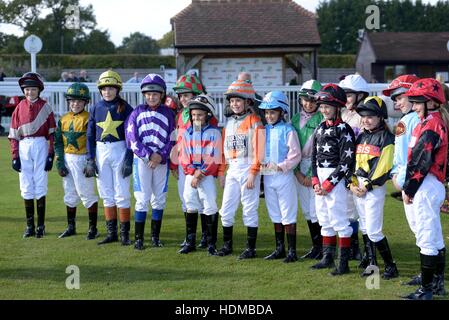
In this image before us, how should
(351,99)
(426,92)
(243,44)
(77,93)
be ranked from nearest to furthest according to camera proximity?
1. (426,92)
2. (351,99)
3. (77,93)
4. (243,44)

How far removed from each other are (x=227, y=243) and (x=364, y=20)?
52.9 m

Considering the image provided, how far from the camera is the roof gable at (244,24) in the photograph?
84.4ft

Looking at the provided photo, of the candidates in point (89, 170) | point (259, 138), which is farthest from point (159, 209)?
point (259, 138)

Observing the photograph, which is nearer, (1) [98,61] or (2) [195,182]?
(2) [195,182]

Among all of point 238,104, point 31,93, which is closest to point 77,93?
point 31,93

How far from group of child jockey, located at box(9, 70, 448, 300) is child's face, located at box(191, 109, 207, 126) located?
0.01 metres

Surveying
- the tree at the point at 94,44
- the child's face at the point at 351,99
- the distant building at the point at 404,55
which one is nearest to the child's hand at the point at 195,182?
the child's face at the point at 351,99

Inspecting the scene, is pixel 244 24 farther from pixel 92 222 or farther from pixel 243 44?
pixel 92 222

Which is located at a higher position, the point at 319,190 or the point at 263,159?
the point at 263,159

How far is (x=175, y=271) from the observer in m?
6.62

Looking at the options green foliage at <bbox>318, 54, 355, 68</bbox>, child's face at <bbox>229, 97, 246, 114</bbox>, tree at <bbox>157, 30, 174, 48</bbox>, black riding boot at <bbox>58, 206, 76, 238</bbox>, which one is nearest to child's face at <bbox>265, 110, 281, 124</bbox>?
child's face at <bbox>229, 97, 246, 114</bbox>

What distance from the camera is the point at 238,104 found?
7.10m
